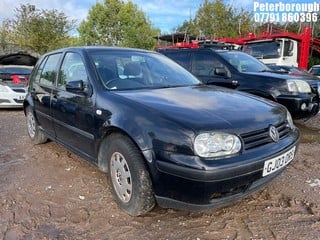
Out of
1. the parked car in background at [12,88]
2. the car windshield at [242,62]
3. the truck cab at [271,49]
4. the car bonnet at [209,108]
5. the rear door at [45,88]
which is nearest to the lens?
the car bonnet at [209,108]

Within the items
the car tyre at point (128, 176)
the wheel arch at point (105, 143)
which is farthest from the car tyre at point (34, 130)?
the car tyre at point (128, 176)

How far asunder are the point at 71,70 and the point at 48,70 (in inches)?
33.2

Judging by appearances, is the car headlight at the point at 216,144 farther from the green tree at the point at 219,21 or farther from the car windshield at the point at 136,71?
the green tree at the point at 219,21

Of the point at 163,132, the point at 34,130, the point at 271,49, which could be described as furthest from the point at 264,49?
the point at 163,132

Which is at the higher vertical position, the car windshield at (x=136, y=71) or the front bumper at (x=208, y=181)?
the car windshield at (x=136, y=71)

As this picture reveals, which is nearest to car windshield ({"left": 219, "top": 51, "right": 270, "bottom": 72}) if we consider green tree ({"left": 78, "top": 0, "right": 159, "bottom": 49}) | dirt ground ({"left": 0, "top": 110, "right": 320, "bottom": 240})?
dirt ground ({"left": 0, "top": 110, "right": 320, "bottom": 240})

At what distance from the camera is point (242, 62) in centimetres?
697

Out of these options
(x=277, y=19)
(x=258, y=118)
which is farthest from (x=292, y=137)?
(x=277, y=19)

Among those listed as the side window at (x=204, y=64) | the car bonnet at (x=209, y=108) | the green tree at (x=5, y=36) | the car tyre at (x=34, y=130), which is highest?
the green tree at (x=5, y=36)

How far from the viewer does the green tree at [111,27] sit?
27.7m

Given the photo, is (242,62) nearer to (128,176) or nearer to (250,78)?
(250,78)

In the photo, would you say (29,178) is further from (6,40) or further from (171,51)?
(6,40)

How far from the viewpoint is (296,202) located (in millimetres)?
3395

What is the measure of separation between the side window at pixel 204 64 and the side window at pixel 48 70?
10.0ft
